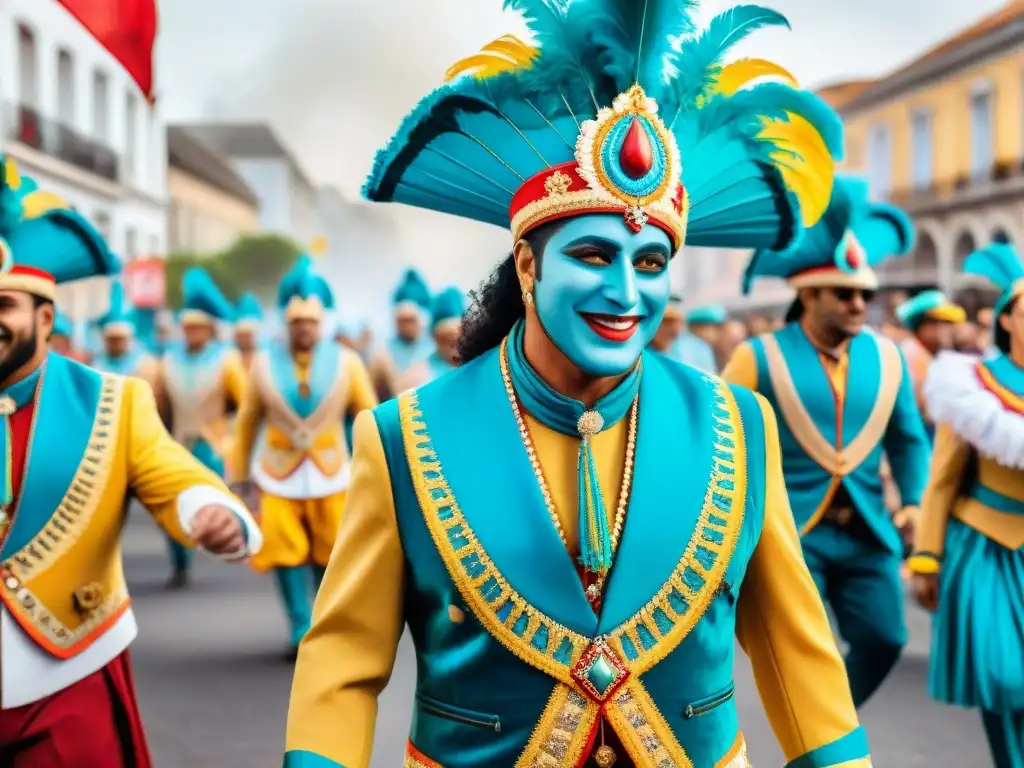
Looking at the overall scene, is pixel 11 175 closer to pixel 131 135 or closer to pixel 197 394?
pixel 197 394

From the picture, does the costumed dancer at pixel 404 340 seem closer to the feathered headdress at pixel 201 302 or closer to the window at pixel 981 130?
the feathered headdress at pixel 201 302

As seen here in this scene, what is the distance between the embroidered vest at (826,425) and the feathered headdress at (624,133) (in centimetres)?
302

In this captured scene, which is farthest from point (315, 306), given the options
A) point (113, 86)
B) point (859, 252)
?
point (113, 86)

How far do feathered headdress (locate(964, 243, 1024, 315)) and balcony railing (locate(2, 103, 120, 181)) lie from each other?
2570 centimetres

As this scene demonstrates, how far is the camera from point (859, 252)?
5953 millimetres

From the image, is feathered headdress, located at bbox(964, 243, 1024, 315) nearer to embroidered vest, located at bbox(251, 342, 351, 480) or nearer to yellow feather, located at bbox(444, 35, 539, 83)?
yellow feather, located at bbox(444, 35, 539, 83)

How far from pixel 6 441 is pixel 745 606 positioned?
2063mm

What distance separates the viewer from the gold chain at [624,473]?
8.45 ft

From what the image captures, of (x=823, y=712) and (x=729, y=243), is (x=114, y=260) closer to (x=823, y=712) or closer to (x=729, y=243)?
(x=729, y=243)

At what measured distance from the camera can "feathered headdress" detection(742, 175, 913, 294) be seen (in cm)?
571

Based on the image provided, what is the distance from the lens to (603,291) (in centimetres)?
253

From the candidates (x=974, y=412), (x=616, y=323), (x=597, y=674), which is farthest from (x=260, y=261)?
(x=597, y=674)

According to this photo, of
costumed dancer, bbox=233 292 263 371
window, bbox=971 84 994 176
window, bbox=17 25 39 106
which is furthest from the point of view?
window, bbox=971 84 994 176

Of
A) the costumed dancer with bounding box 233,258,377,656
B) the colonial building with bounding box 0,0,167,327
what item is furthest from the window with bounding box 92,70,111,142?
the costumed dancer with bounding box 233,258,377,656
